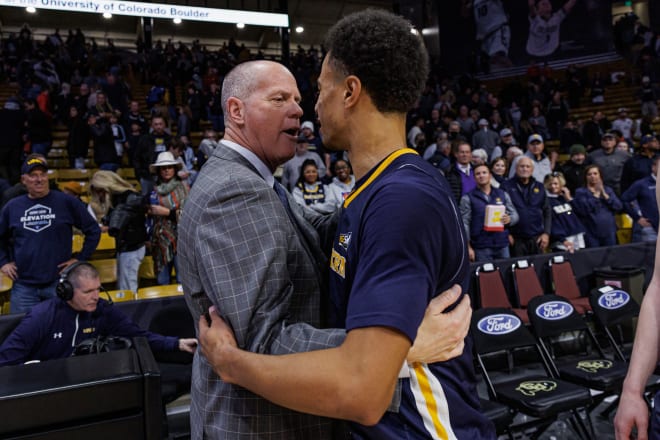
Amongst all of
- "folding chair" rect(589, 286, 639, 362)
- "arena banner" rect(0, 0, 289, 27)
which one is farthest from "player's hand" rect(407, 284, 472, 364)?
"arena banner" rect(0, 0, 289, 27)

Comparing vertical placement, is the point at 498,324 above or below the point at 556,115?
below

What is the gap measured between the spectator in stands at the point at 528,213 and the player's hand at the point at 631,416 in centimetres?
508

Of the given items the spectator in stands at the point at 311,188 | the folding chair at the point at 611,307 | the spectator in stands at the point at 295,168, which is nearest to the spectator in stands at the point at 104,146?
the spectator in stands at the point at 295,168

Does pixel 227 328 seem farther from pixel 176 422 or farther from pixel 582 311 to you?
pixel 582 311

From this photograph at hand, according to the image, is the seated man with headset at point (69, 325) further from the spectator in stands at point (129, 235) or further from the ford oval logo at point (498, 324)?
the ford oval logo at point (498, 324)

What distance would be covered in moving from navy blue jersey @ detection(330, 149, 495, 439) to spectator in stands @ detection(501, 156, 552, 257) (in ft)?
17.9

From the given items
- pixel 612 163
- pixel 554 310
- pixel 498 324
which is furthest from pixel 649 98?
pixel 498 324

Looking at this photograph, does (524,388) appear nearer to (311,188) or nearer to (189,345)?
(189,345)

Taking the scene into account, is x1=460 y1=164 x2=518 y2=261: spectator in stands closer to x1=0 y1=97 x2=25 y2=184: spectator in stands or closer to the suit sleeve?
the suit sleeve

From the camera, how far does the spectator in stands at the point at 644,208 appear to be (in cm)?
681

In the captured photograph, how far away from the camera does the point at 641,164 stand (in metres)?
7.69

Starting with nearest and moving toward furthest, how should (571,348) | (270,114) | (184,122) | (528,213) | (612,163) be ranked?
(270,114)
(571,348)
(528,213)
(612,163)
(184,122)

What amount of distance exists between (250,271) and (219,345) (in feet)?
0.56

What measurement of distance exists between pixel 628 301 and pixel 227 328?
451 centimetres
